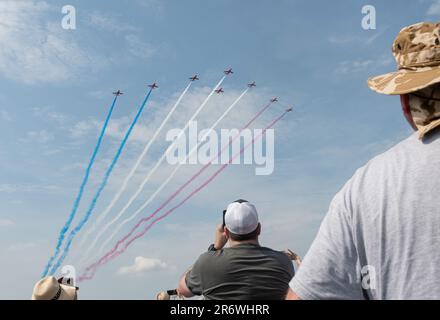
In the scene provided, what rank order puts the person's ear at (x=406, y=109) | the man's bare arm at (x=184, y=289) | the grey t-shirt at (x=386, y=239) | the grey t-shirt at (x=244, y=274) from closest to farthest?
1. the grey t-shirt at (x=386, y=239)
2. the person's ear at (x=406, y=109)
3. the grey t-shirt at (x=244, y=274)
4. the man's bare arm at (x=184, y=289)

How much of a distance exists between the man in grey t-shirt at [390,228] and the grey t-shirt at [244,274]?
2.99 meters

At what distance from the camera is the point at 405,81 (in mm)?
2938

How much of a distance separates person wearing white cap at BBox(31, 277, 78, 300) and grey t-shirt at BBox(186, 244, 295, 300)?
3.13m

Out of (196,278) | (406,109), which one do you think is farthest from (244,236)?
(406,109)

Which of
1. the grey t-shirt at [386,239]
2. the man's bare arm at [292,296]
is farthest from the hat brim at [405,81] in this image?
the man's bare arm at [292,296]

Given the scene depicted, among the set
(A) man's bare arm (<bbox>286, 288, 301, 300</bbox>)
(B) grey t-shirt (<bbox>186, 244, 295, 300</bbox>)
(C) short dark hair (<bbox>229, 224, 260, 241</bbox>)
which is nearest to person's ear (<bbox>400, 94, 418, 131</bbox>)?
(A) man's bare arm (<bbox>286, 288, 301, 300</bbox>)

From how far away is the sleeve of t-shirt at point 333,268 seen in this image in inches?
104

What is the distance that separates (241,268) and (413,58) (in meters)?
3.65

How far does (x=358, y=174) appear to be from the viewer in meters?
2.85

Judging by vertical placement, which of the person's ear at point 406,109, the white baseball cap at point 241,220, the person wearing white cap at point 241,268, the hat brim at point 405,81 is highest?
the hat brim at point 405,81

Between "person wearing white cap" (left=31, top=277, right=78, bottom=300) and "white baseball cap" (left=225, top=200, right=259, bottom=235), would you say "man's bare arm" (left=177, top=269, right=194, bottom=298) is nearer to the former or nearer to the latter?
"white baseball cap" (left=225, top=200, right=259, bottom=235)

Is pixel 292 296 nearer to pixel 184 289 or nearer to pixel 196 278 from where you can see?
pixel 196 278

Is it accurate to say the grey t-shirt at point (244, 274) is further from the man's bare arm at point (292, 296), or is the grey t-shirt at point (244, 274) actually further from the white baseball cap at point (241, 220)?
the man's bare arm at point (292, 296)
